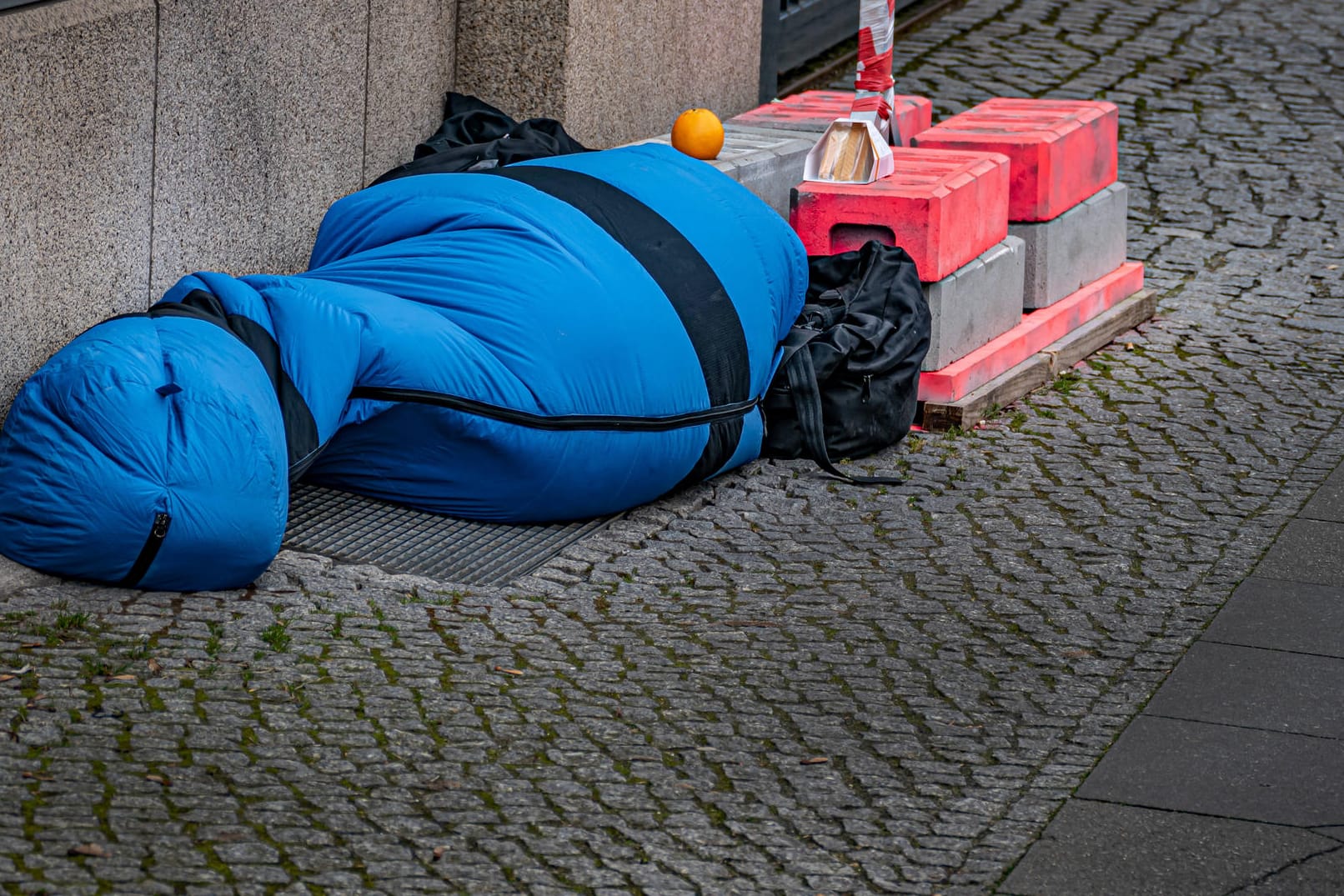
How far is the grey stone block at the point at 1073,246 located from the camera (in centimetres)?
721

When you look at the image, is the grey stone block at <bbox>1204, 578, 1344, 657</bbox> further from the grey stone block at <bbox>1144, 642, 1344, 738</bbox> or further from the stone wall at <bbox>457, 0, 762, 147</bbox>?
the stone wall at <bbox>457, 0, 762, 147</bbox>

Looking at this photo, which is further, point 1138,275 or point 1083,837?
point 1138,275

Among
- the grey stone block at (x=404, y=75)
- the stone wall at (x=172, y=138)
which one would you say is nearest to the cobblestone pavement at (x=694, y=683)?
the stone wall at (x=172, y=138)

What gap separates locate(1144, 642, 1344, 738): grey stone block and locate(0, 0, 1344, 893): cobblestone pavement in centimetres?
12

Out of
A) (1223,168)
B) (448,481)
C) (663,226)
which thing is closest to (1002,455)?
(663,226)

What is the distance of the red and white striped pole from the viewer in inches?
259

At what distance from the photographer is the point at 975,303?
262 inches

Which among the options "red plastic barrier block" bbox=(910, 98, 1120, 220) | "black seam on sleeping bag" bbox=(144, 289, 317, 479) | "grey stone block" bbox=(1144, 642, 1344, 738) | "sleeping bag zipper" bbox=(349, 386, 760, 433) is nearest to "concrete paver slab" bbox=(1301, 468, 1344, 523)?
"grey stone block" bbox=(1144, 642, 1344, 738)

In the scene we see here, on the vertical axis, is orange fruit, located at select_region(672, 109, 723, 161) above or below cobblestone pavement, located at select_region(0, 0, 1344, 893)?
above

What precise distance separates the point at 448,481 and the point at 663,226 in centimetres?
108

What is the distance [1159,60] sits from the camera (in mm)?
12047

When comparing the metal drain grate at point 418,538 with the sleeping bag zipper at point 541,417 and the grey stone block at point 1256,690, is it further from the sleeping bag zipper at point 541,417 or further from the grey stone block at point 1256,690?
the grey stone block at point 1256,690

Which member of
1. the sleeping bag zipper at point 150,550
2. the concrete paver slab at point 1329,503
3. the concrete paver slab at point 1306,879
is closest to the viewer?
the concrete paver slab at point 1306,879

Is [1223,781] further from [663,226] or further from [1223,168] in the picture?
[1223,168]
